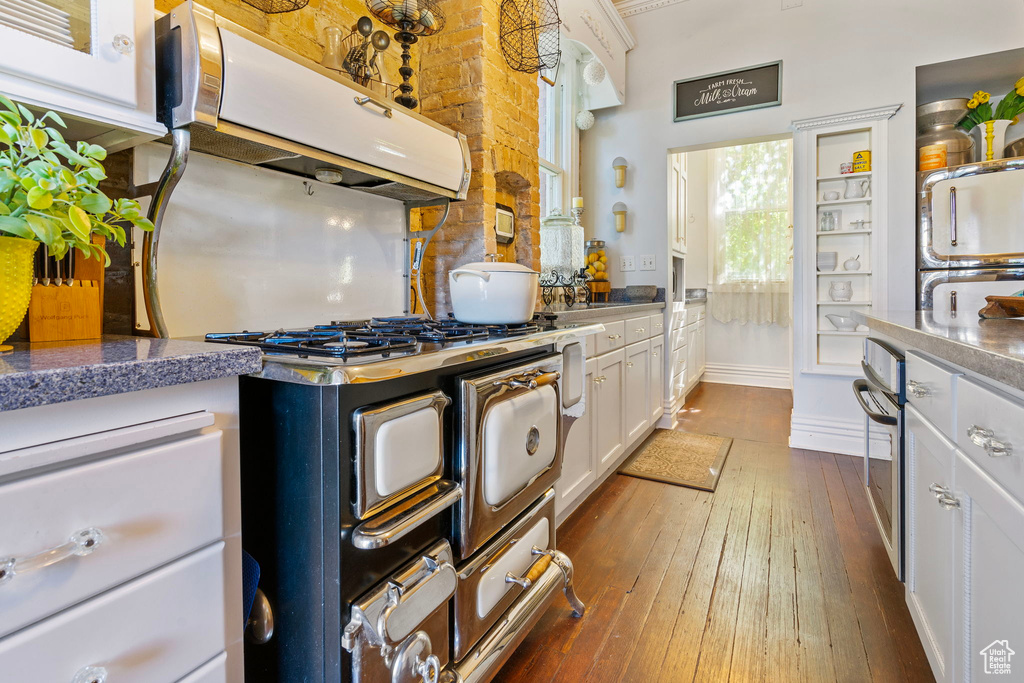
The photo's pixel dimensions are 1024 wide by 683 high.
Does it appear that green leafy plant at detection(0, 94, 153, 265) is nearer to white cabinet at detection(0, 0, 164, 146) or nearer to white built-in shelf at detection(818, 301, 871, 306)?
white cabinet at detection(0, 0, 164, 146)

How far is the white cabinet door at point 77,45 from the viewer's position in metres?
0.75

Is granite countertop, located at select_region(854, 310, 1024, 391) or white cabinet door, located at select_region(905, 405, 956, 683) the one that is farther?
white cabinet door, located at select_region(905, 405, 956, 683)

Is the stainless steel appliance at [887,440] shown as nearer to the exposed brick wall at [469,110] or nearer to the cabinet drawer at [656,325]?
the cabinet drawer at [656,325]

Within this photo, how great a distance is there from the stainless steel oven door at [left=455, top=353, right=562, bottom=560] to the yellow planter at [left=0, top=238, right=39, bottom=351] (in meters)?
0.68

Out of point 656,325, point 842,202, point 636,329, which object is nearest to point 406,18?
point 636,329

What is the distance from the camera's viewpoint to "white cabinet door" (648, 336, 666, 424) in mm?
3217

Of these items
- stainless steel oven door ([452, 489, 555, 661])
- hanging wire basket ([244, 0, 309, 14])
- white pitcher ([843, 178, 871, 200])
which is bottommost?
Result: stainless steel oven door ([452, 489, 555, 661])

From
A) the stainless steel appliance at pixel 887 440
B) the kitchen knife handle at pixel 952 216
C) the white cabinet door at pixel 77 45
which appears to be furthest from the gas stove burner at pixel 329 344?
the kitchen knife handle at pixel 952 216

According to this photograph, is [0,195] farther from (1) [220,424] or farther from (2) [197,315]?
(2) [197,315]

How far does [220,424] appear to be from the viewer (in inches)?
27.1

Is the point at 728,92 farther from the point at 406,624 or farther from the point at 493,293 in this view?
the point at 406,624

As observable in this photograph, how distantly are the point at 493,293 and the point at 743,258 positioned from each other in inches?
186

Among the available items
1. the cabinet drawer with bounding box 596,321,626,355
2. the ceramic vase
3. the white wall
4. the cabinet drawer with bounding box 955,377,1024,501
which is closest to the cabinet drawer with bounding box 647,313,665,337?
the white wall

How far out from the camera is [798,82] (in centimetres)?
321
